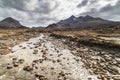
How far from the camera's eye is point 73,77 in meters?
16.8

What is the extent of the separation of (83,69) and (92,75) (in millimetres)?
2291

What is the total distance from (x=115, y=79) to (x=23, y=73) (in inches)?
375

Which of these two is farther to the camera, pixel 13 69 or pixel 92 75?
pixel 13 69

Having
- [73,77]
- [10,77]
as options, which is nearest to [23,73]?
[10,77]

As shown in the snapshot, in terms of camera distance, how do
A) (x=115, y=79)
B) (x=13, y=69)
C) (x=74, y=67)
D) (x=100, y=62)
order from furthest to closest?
1. (x=100, y=62)
2. (x=74, y=67)
3. (x=13, y=69)
4. (x=115, y=79)

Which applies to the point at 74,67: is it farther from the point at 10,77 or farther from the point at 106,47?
the point at 106,47

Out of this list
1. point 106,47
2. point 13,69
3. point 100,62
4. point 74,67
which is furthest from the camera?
point 106,47

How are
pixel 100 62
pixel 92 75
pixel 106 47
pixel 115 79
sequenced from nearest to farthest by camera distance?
pixel 115 79 → pixel 92 75 → pixel 100 62 → pixel 106 47

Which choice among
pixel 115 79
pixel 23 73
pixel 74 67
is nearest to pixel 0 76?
pixel 23 73

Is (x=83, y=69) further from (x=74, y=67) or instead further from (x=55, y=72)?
(x=55, y=72)

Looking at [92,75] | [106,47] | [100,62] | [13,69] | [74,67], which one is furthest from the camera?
[106,47]

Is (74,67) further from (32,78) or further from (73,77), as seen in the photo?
(32,78)

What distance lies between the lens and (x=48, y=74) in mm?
17562

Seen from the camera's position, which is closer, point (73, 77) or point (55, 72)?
point (73, 77)
